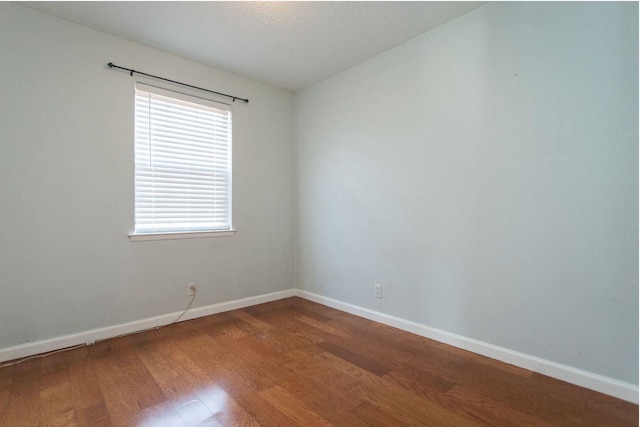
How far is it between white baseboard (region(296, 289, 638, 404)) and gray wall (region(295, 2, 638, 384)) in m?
0.04

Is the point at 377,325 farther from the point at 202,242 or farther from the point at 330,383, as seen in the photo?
the point at 202,242

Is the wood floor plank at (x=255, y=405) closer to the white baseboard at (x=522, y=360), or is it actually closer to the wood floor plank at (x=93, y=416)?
the wood floor plank at (x=93, y=416)

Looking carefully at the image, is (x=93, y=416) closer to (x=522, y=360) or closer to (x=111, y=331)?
(x=111, y=331)

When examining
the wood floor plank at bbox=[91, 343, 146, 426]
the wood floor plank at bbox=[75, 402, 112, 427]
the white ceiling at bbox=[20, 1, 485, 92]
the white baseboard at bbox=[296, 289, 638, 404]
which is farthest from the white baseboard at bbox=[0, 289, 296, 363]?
the white ceiling at bbox=[20, 1, 485, 92]

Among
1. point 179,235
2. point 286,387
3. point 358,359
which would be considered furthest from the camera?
point 179,235

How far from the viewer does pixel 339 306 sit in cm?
329

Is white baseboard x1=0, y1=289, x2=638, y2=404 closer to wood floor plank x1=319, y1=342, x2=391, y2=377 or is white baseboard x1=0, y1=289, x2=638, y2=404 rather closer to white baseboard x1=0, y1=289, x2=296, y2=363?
white baseboard x1=0, y1=289, x2=296, y2=363

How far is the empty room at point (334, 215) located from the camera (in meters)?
1.70

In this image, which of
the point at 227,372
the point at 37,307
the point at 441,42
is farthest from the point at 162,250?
the point at 441,42

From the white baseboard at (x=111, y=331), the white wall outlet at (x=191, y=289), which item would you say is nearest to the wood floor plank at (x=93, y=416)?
the white baseboard at (x=111, y=331)

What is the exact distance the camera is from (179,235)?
291 centimetres

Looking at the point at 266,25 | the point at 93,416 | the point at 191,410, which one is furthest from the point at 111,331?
the point at 266,25

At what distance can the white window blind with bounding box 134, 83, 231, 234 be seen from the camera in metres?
2.73

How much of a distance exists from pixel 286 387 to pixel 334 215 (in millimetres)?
1873
